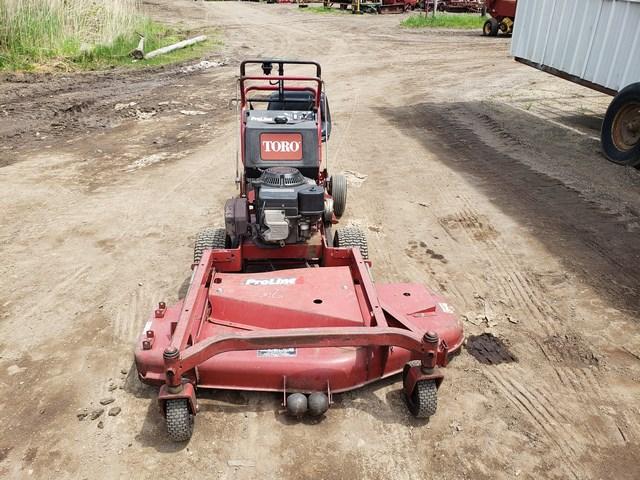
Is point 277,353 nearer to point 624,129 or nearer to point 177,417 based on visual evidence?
point 177,417

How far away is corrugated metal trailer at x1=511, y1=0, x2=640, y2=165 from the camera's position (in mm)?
8523

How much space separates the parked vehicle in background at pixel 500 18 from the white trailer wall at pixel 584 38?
473 inches

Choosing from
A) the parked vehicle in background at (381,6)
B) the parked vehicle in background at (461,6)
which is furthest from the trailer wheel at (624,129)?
the parked vehicle in background at (381,6)

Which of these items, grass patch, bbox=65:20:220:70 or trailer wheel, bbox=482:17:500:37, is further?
trailer wheel, bbox=482:17:500:37

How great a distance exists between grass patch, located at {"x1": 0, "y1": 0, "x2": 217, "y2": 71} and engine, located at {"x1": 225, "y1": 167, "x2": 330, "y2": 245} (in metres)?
11.8

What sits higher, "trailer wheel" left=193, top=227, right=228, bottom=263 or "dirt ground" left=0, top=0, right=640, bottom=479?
"trailer wheel" left=193, top=227, right=228, bottom=263

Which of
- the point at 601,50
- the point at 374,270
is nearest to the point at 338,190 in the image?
the point at 374,270

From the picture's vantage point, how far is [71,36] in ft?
49.7

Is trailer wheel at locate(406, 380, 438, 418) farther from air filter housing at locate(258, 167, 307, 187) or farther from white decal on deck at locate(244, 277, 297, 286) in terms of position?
air filter housing at locate(258, 167, 307, 187)

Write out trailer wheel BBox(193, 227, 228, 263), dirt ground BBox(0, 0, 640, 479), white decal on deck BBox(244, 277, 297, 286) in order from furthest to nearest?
trailer wheel BBox(193, 227, 228, 263), white decal on deck BBox(244, 277, 297, 286), dirt ground BBox(0, 0, 640, 479)

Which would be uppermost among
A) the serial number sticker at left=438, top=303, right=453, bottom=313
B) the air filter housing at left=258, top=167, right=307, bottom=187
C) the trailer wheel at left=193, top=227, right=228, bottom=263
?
the air filter housing at left=258, top=167, right=307, bottom=187

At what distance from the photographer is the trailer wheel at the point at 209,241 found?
4.82 m

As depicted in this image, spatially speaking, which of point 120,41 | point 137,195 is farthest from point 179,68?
point 137,195

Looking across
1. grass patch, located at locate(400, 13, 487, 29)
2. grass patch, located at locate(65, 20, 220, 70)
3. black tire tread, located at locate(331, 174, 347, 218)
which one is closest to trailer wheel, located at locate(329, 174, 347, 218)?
black tire tread, located at locate(331, 174, 347, 218)
